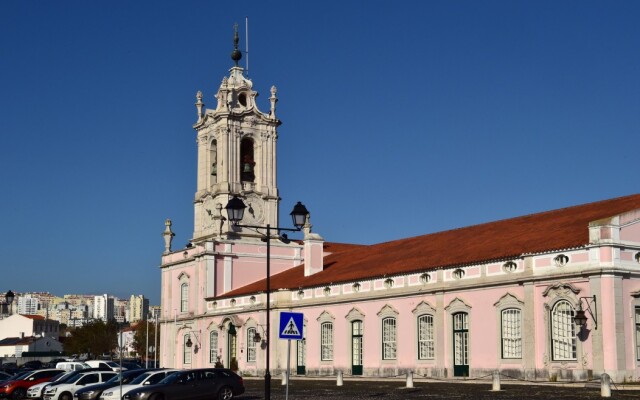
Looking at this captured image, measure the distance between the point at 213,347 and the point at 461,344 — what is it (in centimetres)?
2274

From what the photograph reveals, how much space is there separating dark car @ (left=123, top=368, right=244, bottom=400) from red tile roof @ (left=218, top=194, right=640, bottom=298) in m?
13.4

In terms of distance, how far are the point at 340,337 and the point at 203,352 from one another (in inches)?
601

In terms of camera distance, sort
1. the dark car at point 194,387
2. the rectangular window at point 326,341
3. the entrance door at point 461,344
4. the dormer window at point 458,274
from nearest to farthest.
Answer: the dark car at point 194,387
the entrance door at point 461,344
the dormer window at point 458,274
the rectangular window at point 326,341

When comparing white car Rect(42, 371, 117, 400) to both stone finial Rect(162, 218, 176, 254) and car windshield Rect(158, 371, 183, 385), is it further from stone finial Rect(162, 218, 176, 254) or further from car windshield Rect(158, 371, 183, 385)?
stone finial Rect(162, 218, 176, 254)

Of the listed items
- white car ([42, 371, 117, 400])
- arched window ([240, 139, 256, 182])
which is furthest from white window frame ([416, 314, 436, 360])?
arched window ([240, 139, 256, 182])

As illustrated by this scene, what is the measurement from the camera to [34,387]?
3481 centimetres

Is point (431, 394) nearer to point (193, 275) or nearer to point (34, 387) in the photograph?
point (34, 387)

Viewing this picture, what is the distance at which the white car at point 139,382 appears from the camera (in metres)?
→ 27.9

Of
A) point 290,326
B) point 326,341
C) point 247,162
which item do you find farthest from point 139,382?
point 247,162

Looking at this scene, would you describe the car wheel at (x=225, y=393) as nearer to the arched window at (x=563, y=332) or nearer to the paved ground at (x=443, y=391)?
the paved ground at (x=443, y=391)

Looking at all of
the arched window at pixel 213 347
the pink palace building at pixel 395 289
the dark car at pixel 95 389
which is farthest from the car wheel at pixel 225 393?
the arched window at pixel 213 347

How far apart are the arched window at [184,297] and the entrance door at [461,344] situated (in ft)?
89.2

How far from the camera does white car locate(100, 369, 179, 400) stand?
91.6 feet

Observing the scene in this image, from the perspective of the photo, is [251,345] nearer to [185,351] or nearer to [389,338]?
[185,351]
